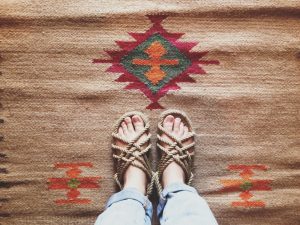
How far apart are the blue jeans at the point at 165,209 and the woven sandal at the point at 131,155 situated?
8cm

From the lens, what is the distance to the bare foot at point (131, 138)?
1.09 meters

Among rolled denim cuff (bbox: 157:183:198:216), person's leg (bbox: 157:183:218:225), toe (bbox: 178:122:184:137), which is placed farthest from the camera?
toe (bbox: 178:122:184:137)

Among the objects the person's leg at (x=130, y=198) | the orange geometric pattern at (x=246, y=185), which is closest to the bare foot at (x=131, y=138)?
the person's leg at (x=130, y=198)

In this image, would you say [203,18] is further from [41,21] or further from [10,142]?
[10,142]

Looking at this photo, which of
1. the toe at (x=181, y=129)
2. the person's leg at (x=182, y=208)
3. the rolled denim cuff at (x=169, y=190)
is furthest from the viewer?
the toe at (x=181, y=129)

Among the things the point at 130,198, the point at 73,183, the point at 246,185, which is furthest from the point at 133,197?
the point at 246,185

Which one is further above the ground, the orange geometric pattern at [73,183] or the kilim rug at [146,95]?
the kilim rug at [146,95]

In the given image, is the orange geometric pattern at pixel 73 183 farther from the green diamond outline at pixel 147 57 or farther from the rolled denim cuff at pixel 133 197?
the green diamond outline at pixel 147 57

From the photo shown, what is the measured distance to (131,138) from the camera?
112 centimetres

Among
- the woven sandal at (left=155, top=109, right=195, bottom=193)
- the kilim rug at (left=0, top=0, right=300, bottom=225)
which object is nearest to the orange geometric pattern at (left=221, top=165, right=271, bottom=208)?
the kilim rug at (left=0, top=0, right=300, bottom=225)

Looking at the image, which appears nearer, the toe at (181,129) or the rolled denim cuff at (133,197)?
the rolled denim cuff at (133,197)

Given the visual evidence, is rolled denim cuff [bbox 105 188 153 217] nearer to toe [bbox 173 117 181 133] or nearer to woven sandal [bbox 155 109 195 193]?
woven sandal [bbox 155 109 195 193]

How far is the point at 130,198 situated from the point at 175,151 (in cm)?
20

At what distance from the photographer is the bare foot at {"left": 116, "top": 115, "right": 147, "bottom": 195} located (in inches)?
42.8
